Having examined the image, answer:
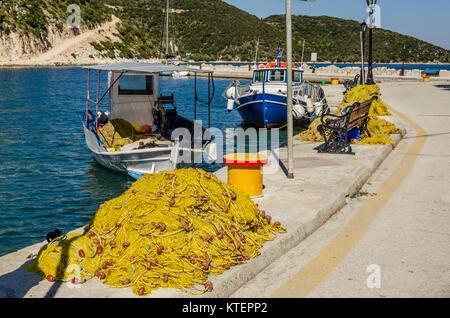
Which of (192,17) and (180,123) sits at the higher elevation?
(192,17)

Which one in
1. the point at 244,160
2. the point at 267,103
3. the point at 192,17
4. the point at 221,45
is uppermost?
the point at 192,17

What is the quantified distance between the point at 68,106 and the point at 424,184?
3417 cm

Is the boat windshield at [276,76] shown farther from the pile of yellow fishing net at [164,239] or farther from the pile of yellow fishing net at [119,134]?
the pile of yellow fishing net at [164,239]

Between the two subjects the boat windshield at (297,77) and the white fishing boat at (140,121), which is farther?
the boat windshield at (297,77)

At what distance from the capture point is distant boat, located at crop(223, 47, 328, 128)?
24.3 meters

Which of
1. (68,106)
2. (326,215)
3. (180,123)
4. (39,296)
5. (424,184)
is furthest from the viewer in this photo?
(68,106)

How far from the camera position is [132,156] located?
43.9ft

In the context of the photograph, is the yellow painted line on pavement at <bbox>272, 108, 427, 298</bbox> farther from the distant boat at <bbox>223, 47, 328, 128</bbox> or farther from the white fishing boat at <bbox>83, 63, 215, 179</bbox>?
the distant boat at <bbox>223, 47, 328, 128</bbox>

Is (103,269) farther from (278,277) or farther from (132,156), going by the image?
(132,156)

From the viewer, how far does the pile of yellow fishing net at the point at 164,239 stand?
4.95m

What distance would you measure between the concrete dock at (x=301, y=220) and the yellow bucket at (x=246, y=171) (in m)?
0.27

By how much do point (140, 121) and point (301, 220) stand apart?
10644 millimetres

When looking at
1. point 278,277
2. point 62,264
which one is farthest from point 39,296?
point 278,277

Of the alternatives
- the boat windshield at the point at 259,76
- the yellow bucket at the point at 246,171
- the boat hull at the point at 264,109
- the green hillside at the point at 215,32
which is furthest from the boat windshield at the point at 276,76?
the green hillside at the point at 215,32
